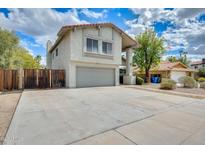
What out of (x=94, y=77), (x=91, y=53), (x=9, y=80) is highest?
(x=91, y=53)

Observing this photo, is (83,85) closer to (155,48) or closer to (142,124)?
(142,124)

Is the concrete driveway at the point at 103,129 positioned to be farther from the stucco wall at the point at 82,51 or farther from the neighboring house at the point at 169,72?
the neighboring house at the point at 169,72

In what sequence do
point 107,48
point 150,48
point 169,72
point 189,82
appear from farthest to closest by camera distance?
point 169,72 → point 150,48 → point 189,82 → point 107,48

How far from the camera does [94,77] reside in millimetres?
14773

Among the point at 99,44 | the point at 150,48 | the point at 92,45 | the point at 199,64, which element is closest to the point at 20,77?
the point at 92,45

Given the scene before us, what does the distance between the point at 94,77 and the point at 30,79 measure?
6.23 meters

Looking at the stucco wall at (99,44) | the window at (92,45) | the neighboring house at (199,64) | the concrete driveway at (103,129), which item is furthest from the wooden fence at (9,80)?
the neighboring house at (199,64)

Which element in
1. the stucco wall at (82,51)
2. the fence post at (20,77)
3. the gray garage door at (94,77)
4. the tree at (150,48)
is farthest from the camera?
the tree at (150,48)

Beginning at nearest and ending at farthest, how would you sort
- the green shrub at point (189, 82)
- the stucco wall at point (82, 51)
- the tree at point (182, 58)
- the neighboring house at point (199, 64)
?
the stucco wall at point (82, 51)
the green shrub at point (189, 82)
the tree at point (182, 58)
the neighboring house at point (199, 64)

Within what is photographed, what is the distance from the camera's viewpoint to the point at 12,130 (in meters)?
3.51

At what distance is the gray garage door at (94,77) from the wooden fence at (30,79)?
5.62 ft

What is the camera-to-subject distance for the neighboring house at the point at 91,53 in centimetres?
1316

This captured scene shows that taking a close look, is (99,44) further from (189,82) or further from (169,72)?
(169,72)
